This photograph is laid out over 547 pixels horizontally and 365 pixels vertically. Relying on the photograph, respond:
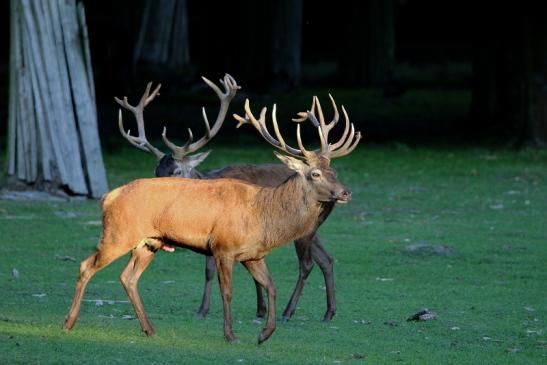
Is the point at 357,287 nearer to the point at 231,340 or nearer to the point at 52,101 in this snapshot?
the point at 231,340

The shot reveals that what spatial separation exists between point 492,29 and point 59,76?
41.4 feet

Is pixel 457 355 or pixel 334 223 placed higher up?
pixel 457 355

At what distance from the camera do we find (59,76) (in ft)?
60.2

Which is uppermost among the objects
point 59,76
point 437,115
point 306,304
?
point 59,76

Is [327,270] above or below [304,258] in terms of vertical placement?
below

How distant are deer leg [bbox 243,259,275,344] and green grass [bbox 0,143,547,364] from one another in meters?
0.12

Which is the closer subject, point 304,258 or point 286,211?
point 286,211

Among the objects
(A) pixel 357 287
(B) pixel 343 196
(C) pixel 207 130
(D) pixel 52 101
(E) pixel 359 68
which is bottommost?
(E) pixel 359 68

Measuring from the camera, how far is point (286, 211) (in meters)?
9.93

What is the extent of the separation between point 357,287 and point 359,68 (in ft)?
89.6

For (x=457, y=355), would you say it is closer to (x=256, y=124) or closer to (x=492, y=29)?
(x=256, y=124)

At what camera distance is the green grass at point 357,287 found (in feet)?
30.6

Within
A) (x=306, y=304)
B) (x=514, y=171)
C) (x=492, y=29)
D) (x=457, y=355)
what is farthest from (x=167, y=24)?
(x=457, y=355)

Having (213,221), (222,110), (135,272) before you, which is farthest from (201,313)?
(222,110)
